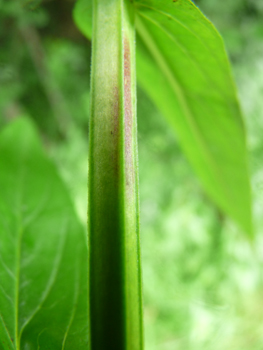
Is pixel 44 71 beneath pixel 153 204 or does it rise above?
above

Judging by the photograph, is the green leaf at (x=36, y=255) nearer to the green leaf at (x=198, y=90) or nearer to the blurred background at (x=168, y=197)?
the green leaf at (x=198, y=90)

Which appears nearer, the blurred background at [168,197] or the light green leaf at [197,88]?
the light green leaf at [197,88]

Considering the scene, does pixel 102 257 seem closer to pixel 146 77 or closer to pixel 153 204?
pixel 146 77

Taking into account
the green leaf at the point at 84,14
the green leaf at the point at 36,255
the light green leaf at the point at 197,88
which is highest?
the green leaf at the point at 84,14

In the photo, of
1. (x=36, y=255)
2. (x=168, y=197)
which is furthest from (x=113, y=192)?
(x=168, y=197)

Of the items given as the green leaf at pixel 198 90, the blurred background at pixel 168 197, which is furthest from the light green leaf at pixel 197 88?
the blurred background at pixel 168 197

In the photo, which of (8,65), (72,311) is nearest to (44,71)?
(8,65)

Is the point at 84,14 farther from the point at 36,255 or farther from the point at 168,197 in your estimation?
the point at 168,197
